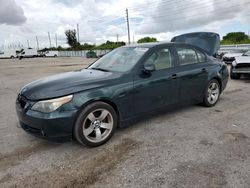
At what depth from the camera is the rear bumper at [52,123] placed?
3.21m

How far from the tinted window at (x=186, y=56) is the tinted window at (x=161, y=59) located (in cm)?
30

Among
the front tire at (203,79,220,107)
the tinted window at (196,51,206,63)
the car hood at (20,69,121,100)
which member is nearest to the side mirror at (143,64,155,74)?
the car hood at (20,69,121,100)

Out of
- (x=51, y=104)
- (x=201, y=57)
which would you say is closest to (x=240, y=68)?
(x=201, y=57)

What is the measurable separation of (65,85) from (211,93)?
3.41 m

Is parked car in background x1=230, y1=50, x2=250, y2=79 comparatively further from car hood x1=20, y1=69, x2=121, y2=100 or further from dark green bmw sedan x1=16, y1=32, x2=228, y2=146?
car hood x1=20, y1=69, x2=121, y2=100

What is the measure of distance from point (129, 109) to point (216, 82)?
8.64 ft

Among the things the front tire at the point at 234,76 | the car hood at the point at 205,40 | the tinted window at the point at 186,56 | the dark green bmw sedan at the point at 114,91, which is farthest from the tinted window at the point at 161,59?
the front tire at the point at 234,76

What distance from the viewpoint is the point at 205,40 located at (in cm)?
786

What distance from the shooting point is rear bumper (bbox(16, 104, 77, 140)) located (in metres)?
3.21

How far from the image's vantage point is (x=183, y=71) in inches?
184

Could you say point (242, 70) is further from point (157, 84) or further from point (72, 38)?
point (72, 38)

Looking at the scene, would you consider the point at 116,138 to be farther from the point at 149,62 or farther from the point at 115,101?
the point at 149,62

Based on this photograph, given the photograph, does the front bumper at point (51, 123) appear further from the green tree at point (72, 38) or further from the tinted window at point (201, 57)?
the green tree at point (72, 38)

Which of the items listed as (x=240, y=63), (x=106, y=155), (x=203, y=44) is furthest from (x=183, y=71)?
(x=240, y=63)
